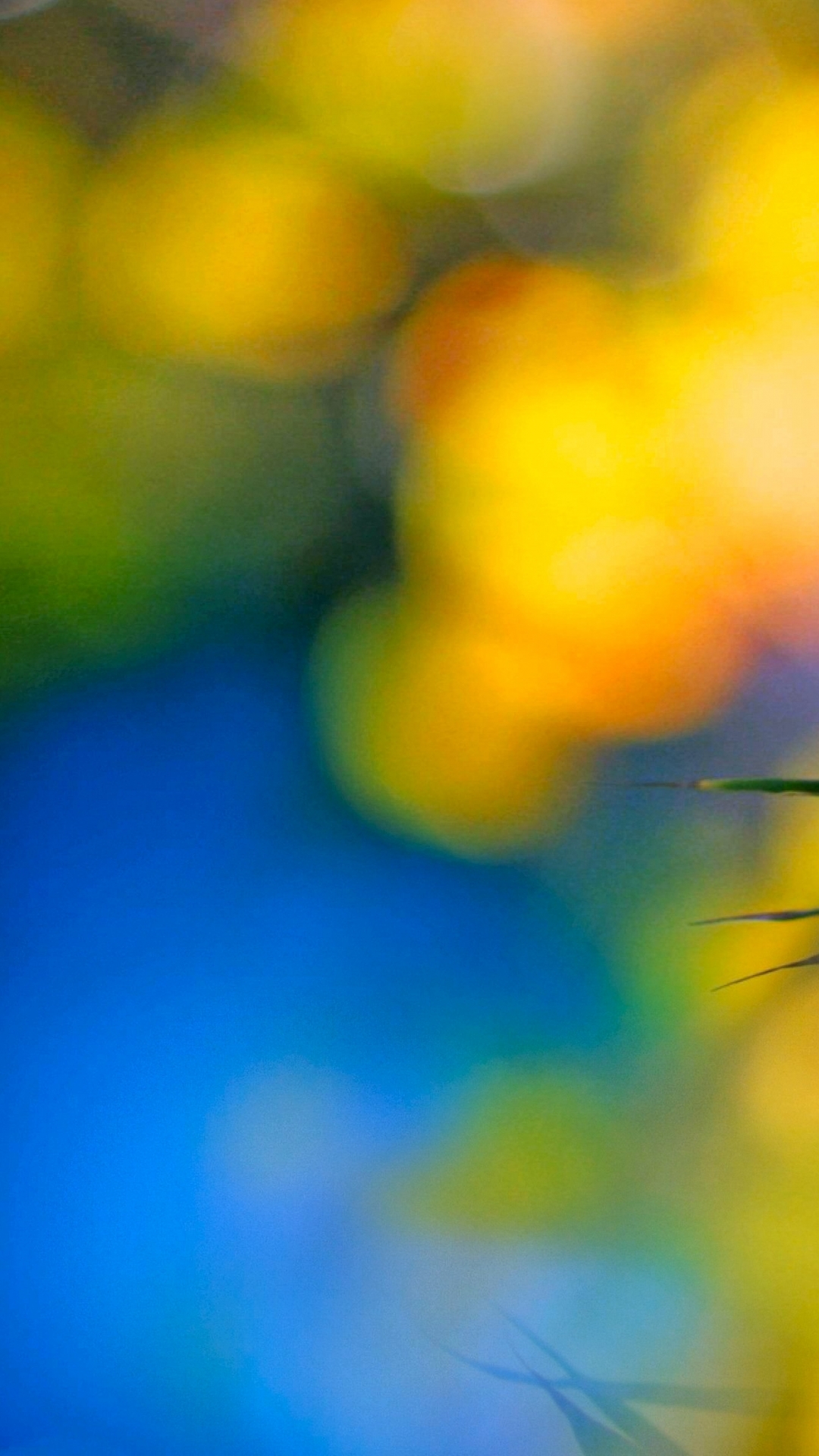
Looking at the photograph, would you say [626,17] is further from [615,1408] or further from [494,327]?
[615,1408]

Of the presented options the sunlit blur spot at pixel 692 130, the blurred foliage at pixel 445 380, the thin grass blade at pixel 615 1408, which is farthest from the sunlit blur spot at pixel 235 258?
the thin grass blade at pixel 615 1408

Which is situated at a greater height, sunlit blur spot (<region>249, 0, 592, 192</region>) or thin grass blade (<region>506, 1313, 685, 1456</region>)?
sunlit blur spot (<region>249, 0, 592, 192</region>)

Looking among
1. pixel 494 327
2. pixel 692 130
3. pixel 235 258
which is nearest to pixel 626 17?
pixel 692 130

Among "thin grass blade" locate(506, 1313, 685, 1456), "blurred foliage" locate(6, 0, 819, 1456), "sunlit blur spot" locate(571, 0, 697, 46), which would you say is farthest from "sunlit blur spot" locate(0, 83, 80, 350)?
"thin grass blade" locate(506, 1313, 685, 1456)

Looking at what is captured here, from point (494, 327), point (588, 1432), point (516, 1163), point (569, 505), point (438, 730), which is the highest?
point (494, 327)

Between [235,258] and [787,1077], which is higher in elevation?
[235,258]

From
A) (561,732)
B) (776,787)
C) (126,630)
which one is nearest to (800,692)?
(561,732)

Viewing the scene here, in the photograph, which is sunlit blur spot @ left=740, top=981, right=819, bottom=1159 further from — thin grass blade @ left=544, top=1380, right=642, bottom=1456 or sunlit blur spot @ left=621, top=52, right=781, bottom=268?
sunlit blur spot @ left=621, top=52, right=781, bottom=268
